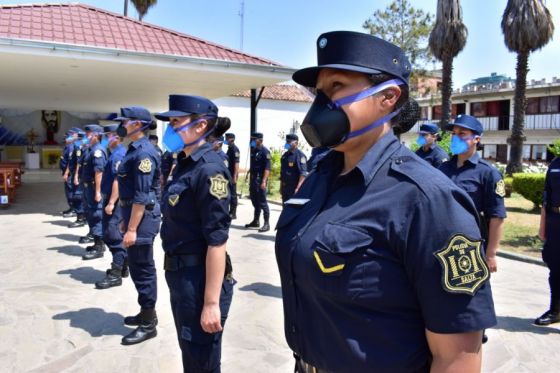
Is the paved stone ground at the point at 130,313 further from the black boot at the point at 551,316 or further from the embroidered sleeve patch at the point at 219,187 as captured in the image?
the embroidered sleeve patch at the point at 219,187

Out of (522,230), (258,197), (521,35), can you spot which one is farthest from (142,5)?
(522,230)

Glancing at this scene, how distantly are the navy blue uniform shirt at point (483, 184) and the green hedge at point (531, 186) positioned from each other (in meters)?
9.04

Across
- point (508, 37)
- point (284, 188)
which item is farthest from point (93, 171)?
point (508, 37)

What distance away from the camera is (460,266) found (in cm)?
115

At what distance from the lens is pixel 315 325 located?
1.42 meters

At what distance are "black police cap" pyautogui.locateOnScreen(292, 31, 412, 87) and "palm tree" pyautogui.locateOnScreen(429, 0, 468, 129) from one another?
19.8 m

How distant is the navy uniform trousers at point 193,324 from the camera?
254cm

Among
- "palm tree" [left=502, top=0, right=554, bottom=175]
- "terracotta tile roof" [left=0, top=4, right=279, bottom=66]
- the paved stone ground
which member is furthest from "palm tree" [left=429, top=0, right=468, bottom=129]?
the paved stone ground

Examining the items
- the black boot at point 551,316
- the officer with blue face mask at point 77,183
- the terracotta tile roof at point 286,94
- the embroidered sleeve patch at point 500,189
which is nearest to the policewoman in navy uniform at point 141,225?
→ the embroidered sleeve patch at point 500,189

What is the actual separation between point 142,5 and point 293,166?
27742mm

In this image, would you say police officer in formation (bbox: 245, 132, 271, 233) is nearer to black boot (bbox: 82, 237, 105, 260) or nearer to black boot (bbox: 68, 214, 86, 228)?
black boot (bbox: 82, 237, 105, 260)

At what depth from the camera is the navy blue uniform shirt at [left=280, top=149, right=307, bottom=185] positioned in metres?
8.27

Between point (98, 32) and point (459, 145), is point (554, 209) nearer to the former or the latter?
point (459, 145)

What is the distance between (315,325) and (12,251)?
743 cm
